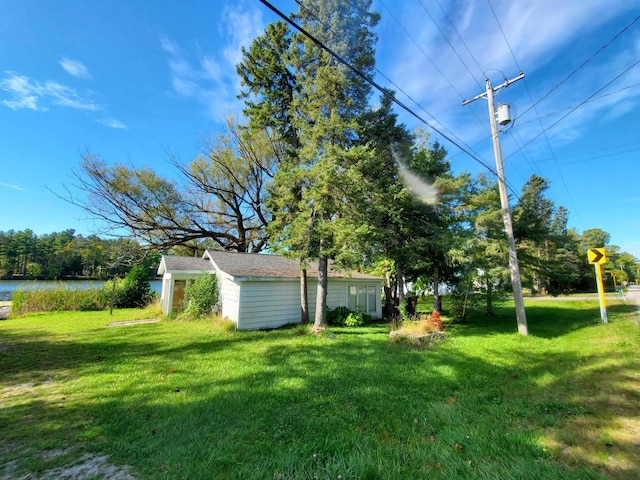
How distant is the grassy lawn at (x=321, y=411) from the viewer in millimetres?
2621

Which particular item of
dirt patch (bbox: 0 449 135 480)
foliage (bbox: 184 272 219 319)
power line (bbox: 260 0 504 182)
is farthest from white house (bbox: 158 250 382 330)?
dirt patch (bbox: 0 449 135 480)

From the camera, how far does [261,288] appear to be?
11.0 metres

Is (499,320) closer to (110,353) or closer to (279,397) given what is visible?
(279,397)

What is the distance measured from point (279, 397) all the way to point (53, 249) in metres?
57.9

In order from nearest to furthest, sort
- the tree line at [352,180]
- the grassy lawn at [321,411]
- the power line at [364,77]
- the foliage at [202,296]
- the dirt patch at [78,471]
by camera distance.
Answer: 1. the dirt patch at [78,471]
2. the grassy lawn at [321,411]
3. the power line at [364,77]
4. the tree line at [352,180]
5. the foliage at [202,296]

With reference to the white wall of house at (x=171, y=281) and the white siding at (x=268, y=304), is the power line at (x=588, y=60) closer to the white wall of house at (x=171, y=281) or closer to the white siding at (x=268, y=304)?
the white siding at (x=268, y=304)

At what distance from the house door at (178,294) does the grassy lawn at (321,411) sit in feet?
20.3

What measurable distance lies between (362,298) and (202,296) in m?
7.82

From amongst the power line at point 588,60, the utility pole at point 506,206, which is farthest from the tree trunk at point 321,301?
the power line at point 588,60

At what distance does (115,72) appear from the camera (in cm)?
943

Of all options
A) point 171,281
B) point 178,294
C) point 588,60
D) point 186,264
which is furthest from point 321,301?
point 588,60

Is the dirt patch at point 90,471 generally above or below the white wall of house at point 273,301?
below

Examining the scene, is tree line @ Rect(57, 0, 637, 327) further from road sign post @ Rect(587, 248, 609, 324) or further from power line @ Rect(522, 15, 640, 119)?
power line @ Rect(522, 15, 640, 119)

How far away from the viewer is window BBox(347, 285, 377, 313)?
45.6 feet
